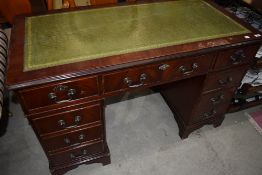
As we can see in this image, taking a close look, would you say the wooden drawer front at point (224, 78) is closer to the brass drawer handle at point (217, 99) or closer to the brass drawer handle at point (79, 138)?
the brass drawer handle at point (217, 99)

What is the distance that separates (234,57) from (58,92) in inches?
38.2

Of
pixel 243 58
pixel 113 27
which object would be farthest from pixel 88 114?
pixel 243 58

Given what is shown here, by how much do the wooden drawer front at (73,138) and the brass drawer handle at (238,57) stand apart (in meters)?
0.85

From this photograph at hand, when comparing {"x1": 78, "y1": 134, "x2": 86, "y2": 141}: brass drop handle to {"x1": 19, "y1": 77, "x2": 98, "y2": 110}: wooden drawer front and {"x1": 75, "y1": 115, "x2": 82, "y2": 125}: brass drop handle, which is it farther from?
{"x1": 19, "y1": 77, "x2": 98, "y2": 110}: wooden drawer front

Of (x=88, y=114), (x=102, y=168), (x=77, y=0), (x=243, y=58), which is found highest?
(x=77, y=0)

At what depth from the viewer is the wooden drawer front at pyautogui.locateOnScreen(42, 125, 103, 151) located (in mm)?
1247

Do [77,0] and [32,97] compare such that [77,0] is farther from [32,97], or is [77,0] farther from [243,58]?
[243,58]

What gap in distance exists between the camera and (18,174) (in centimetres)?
153

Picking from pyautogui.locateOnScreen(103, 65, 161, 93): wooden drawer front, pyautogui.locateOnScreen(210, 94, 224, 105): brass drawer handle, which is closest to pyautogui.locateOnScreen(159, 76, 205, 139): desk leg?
pyautogui.locateOnScreen(210, 94, 224, 105): brass drawer handle

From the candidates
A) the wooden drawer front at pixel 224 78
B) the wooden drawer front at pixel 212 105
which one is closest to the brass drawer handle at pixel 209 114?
the wooden drawer front at pixel 212 105

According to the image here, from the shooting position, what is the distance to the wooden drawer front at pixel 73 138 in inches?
49.1

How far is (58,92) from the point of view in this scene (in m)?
1.01

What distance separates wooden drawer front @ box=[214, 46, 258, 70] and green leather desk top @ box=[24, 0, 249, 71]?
10 cm

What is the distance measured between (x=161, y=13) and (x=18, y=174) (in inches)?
55.4
